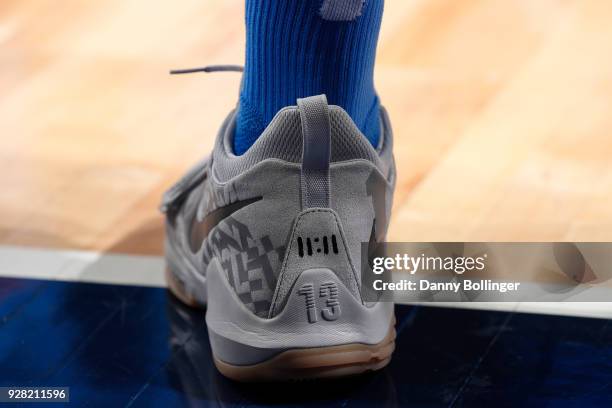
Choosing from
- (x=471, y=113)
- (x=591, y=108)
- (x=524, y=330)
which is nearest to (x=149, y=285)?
(x=524, y=330)

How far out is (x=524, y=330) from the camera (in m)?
1.22

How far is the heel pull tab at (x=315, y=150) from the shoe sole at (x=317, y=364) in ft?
0.50

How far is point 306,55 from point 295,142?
10 cm

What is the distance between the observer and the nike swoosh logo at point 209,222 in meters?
1.10

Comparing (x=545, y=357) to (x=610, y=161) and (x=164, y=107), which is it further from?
(x=164, y=107)

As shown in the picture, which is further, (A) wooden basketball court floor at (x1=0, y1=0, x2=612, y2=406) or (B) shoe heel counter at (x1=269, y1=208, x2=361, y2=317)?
(A) wooden basketball court floor at (x1=0, y1=0, x2=612, y2=406)

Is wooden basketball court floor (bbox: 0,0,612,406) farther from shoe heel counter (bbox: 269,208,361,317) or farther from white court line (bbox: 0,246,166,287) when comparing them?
shoe heel counter (bbox: 269,208,361,317)

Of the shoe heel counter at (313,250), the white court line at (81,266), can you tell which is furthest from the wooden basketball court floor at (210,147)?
the shoe heel counter at (313,250)

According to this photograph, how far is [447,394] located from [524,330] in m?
0.17

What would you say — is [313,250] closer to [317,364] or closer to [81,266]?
[317,364]

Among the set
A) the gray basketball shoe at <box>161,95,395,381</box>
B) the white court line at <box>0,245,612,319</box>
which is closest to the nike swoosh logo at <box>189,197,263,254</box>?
the gray basketball shoe at <box>161,95,395,381</box>

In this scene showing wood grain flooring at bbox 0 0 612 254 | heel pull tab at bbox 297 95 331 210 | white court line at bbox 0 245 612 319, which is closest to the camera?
heel pull tab at bbox 297 95 331 210

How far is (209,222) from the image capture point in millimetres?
1184

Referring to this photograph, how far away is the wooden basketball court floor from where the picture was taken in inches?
47.4
